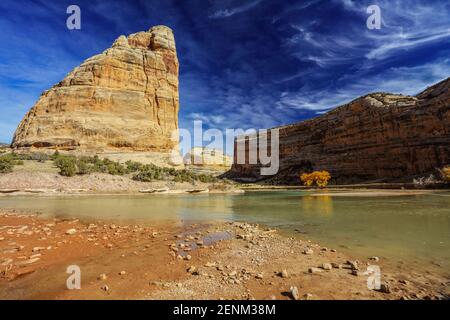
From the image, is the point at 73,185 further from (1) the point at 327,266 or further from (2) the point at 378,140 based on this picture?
(2) the point at 378,140

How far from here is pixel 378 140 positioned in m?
68.1

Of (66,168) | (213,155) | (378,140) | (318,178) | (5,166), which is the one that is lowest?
(318,178)

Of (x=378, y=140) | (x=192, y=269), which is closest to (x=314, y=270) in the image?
(x=192, y=269)

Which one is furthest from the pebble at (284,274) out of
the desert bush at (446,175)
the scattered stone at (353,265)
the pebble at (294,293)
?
the desert bush at (446,175)

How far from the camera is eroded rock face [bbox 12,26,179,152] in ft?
189

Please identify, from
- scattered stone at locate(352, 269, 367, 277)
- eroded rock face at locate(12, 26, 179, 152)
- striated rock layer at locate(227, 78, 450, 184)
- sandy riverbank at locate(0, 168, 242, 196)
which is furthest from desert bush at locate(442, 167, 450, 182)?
eroded rock face at locate(12, 26, 179, 152)

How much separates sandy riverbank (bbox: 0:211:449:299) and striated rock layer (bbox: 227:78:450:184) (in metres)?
61.1

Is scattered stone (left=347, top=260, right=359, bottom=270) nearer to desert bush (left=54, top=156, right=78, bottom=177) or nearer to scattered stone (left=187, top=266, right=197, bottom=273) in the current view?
scattered stone (left=187, top=266, right=197, bottom=273)

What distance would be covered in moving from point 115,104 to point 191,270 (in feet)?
222

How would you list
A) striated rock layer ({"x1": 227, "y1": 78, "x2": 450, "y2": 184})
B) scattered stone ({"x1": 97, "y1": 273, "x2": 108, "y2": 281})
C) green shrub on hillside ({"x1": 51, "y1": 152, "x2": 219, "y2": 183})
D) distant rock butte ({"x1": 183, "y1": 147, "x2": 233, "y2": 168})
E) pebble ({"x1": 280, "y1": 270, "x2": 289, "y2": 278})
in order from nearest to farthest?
1. scattered stone ({"x1": 97, "y1": 273, "x2": 108, "y2": 281})
2. pebble ({"x1": 280, "y1": 270, "x2": 289, "y2": 278})
3. green shrub on hillside ({"x1": 51, "y1": 152, "x2": 219, "y2": 183})
4. striated rock layer ({"x1": 227, "y1": 78, "x2": 450, "y2": 184})
5. distant rock butte ({"x1": 183, "y1": 147, "x2": 233, "y2": 168})

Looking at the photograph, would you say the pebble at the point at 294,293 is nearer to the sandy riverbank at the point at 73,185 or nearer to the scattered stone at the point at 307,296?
the scattered stone at the point at 307,296

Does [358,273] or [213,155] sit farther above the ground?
[213,155]
